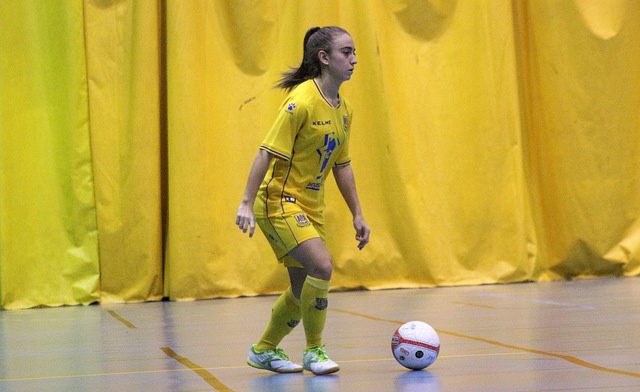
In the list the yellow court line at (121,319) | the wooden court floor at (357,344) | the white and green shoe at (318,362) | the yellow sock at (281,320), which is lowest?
the yellow court line at (121,319)

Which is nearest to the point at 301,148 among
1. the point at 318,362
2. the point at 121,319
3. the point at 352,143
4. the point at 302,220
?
the point at 302,220

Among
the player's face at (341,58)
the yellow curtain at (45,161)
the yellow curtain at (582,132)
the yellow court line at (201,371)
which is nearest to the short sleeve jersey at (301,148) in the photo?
the player's face at (341,58)

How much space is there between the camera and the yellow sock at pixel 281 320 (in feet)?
11.3

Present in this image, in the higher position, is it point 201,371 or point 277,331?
point 277,331

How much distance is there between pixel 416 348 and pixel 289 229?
671mm

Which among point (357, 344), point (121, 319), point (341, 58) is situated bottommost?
point (121, 319)

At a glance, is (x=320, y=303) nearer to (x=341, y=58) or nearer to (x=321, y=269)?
(x=321, y=269)

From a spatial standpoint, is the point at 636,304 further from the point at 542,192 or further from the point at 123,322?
the point at 123,322

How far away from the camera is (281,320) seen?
3467 mm

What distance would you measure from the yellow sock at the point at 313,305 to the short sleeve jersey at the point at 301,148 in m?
0.31

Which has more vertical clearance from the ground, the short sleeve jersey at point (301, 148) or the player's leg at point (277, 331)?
the short sleeve jersey at point (301, 148)

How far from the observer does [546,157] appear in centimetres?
849

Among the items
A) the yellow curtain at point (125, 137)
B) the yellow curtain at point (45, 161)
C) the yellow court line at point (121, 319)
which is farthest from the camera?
the yellow curtain at point (125, 137)

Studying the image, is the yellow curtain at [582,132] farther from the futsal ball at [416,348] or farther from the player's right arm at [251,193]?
the player's right arm at [251,193]
